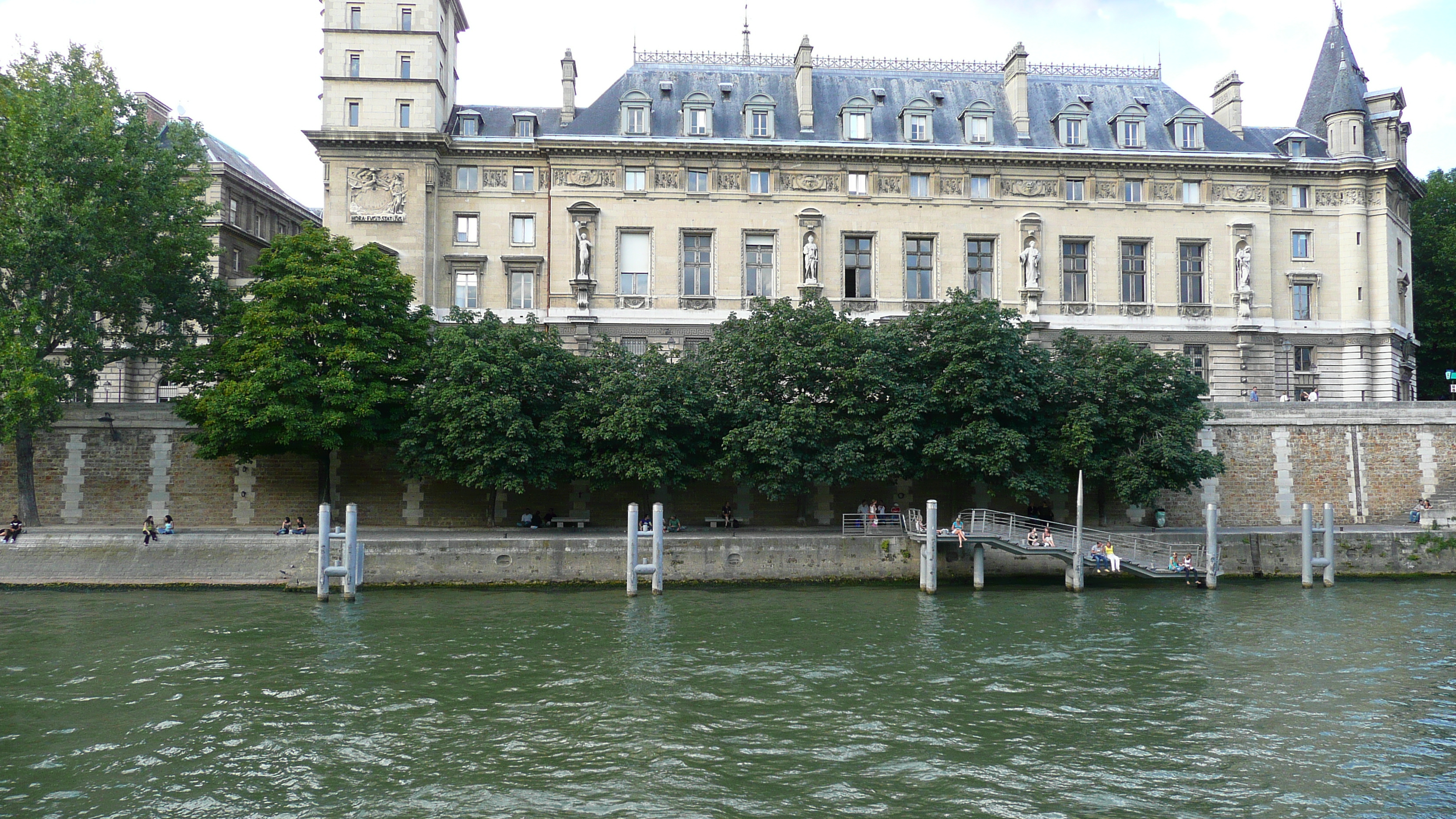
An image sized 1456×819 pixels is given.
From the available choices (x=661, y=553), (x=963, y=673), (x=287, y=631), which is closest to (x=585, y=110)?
(x=661, y=553)

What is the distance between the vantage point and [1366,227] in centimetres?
4778

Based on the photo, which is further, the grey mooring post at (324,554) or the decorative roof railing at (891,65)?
the decorative roof railing at (891,65)

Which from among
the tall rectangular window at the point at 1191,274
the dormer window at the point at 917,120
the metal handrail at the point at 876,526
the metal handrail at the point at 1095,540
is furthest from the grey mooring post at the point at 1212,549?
the dormer window at the point at 917,120

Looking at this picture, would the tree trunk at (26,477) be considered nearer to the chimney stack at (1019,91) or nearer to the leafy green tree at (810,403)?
the leafy green tree at (810,403)

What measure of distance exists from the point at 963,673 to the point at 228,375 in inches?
1057

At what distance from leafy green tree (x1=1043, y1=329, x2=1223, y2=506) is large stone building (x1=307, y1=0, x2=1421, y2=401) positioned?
1155 centimetres

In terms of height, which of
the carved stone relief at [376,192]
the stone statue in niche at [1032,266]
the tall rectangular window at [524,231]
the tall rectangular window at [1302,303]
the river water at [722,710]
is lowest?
the river water at [722,710]

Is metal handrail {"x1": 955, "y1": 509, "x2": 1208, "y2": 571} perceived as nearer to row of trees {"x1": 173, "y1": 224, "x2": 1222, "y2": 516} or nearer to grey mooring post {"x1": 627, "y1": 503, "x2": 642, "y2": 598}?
row of trees {"x1": 173, "y1": 224, "x2": 1222, "y2": 516}

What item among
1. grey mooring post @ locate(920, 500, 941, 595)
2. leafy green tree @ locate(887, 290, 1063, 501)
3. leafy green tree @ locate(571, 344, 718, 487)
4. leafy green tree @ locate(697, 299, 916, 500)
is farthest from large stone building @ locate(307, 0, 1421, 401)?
grey mooring post @ locate(920, 500, 941, 595)

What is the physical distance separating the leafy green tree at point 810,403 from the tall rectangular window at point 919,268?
1286 cm

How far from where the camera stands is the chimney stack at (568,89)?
47594 millimetres

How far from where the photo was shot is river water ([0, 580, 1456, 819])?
13781 mm

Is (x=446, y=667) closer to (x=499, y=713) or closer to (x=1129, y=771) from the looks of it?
(x=499, y=713)

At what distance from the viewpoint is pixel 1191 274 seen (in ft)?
156
